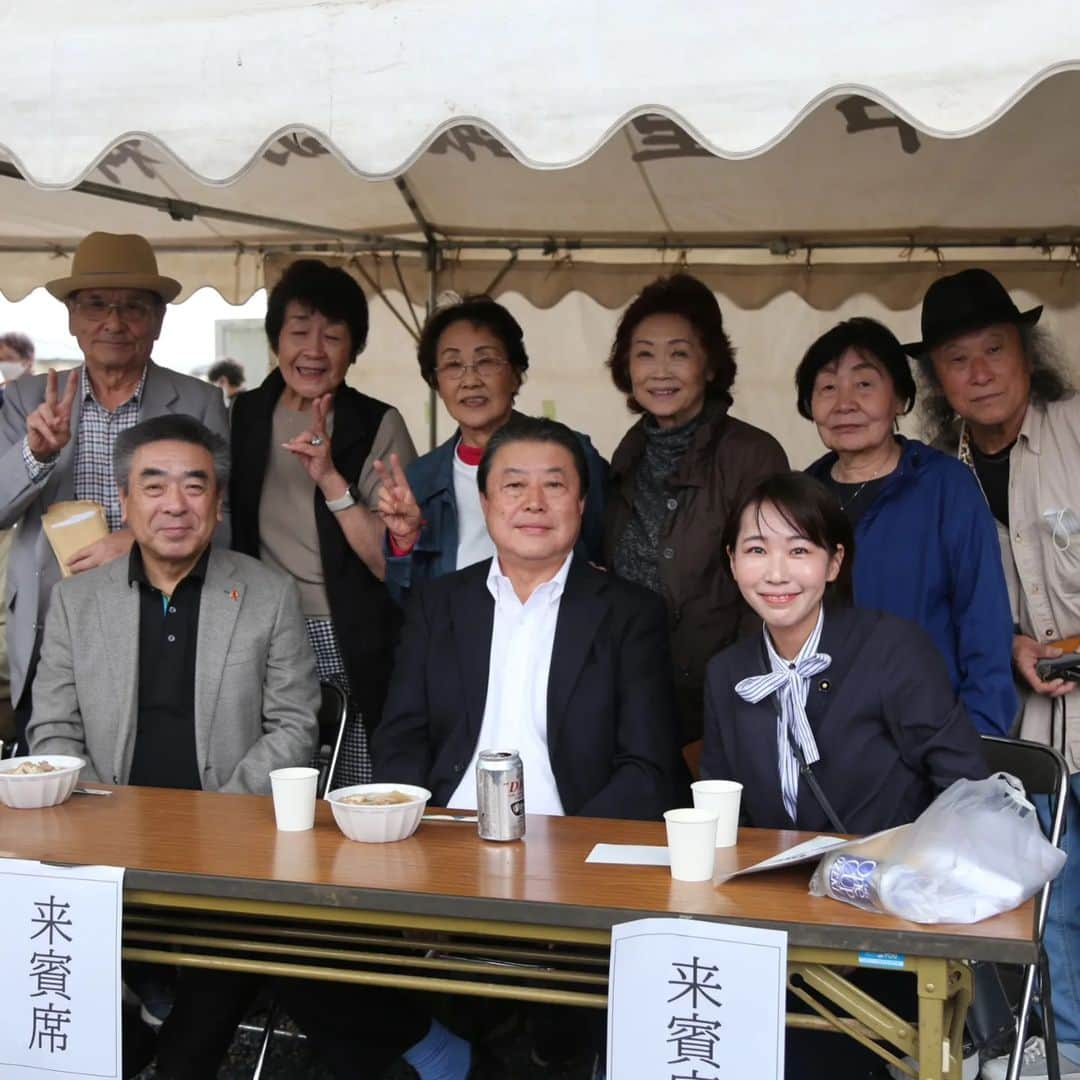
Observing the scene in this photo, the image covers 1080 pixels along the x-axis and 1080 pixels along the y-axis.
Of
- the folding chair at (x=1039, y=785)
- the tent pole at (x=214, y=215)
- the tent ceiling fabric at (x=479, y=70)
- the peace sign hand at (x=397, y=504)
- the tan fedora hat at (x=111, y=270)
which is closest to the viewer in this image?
the tent ceiling fabric at (x=479, y=70)

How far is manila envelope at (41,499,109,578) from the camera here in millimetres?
3492

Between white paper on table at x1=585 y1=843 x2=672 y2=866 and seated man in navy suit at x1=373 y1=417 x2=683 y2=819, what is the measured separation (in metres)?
0.44

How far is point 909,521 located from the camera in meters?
3.20

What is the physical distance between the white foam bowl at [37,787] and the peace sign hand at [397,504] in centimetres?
106

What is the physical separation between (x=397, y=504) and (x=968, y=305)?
4.99 ft

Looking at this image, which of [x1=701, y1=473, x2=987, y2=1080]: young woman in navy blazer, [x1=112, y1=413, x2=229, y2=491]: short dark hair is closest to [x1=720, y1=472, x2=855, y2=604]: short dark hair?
[x1=701, y1=473, x2=987, y2=1080]: young woman in navy blazer

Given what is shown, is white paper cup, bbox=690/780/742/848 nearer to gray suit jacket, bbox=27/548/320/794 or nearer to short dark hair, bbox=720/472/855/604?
short dark hair, bbox=720/472/855/604

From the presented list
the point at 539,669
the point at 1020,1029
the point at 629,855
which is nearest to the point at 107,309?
the point at 539,669

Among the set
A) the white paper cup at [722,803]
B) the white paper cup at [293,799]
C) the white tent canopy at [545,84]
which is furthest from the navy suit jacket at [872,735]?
the white tent canopy at [545,84]

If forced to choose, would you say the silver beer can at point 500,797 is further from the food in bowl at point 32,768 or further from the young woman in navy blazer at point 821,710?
the food in bowl at point 32,768

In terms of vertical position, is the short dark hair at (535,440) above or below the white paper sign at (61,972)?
above

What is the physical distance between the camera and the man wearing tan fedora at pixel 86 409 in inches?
141

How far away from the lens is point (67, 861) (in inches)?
88.1

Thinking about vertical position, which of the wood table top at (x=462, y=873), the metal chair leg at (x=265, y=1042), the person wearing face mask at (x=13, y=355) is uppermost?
the person wearing face mask at (x=13, y=355)
